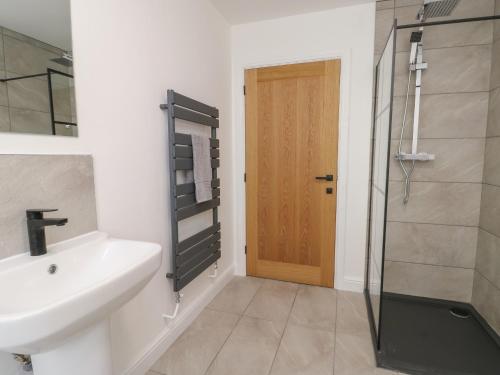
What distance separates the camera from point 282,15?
2508mm

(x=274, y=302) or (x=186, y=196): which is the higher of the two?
(x=186, y=196)

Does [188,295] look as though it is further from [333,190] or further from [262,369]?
[333,190]

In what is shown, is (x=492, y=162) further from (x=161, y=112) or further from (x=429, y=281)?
(x=161, y=112)

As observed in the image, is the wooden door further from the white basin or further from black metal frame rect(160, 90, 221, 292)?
the white basin

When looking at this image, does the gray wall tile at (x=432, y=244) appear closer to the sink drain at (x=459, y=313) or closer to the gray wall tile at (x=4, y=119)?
the sink drain at (x=459, y=313)

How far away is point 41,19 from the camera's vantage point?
1.08m

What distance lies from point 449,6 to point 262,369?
8.46ft

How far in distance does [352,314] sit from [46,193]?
213cm

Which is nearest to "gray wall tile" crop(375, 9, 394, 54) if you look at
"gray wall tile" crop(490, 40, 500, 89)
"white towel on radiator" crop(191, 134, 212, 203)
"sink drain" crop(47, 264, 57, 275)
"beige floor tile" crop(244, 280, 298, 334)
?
"gray wall tile" crop(490, 40, 500, 89)

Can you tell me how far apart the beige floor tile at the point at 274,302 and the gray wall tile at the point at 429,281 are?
0.84 metres

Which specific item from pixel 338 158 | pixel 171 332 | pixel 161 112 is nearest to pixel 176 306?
pixel 171 332

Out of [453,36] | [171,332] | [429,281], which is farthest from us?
[429,281]

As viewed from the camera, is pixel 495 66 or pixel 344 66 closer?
pixel 495 66

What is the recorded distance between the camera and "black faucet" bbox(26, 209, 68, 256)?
1.00 m
